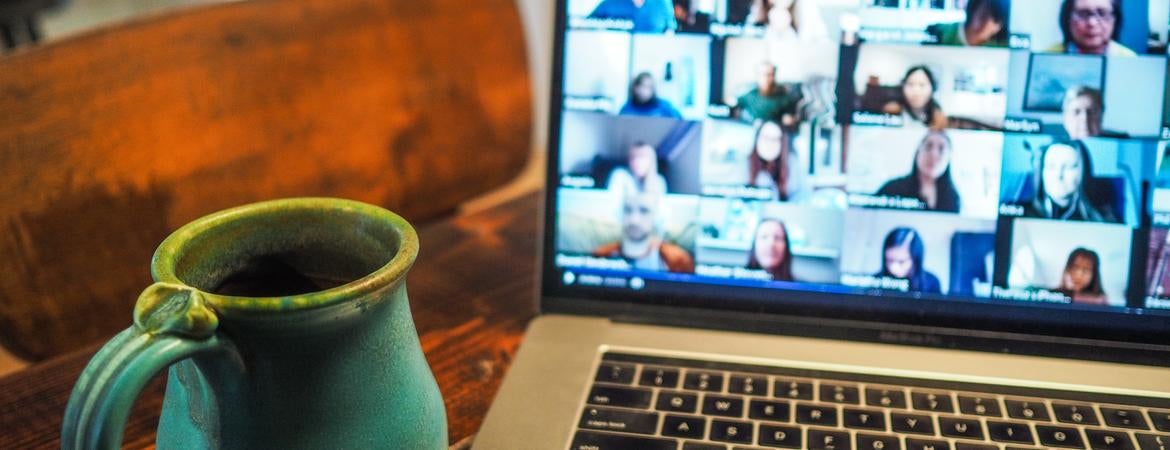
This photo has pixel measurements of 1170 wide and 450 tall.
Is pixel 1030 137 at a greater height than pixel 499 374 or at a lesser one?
greater

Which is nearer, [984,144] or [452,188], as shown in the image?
[984,144]

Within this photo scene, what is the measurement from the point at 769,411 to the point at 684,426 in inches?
1.8

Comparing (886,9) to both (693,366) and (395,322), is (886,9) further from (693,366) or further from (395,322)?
(395,322)

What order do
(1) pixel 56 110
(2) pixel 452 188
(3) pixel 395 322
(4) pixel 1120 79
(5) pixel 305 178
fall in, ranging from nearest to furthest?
(3) pixel 395 322 → (4) pixel 1120 79 → (1) pixel 56 110 → (5) pixel 305 178 → (2) pixel 452 188

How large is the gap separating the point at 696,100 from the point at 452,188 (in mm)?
535

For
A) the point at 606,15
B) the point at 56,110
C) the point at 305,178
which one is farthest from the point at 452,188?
the point at 606,15

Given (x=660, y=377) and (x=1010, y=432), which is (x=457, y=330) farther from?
(x=1010, y=432)

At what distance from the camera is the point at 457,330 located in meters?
0.61

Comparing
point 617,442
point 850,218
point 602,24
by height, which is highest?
point 602,24

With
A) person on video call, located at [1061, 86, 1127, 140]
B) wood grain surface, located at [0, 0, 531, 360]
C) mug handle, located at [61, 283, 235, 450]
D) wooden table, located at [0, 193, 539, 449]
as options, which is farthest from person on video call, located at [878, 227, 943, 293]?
wood grain surface, located at [0, 0, 531, 360]

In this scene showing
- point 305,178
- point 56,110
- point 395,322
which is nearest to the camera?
point 395,322

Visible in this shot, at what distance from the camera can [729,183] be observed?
55cm

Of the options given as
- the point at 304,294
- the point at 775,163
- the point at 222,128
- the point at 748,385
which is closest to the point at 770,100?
the point at 775,163

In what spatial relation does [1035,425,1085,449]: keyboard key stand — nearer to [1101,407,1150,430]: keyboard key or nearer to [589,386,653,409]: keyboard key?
[1101,407,1150,430]: keyboard key
